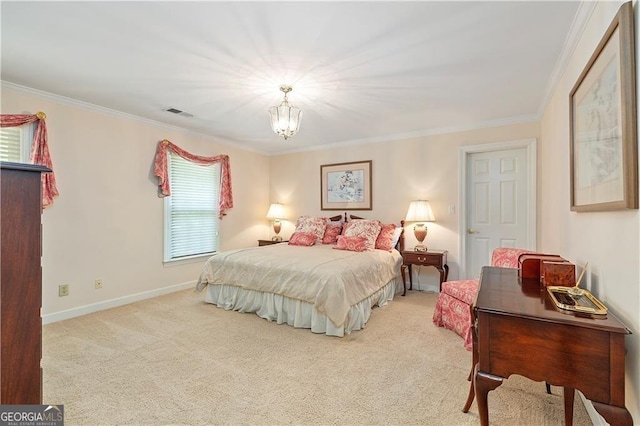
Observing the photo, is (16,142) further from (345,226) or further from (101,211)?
(345,226)

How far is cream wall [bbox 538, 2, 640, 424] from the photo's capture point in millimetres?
1186

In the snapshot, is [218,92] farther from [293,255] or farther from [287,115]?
[293,255]

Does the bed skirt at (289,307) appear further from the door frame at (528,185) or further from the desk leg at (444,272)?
the door frame at (528,185)

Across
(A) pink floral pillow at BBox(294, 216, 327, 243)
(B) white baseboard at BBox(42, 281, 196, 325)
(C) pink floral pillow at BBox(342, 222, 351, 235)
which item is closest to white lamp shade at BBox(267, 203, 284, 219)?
(A) pink floral pillow at BBox(294, 216, 327, 243)

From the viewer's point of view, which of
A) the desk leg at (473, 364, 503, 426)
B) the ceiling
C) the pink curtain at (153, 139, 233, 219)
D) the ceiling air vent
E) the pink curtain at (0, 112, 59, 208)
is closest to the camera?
the desk leg at (473, 364, 503, 426)

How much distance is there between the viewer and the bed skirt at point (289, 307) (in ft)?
9.30

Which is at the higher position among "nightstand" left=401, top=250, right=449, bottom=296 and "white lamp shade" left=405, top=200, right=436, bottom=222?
"white lamp shade" left=405, top=200, right=436, bottom=222

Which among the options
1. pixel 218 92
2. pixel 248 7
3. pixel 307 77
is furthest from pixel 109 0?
pixel 307 77

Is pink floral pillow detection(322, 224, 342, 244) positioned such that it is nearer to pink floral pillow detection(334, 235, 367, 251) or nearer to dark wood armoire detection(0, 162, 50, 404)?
pink floral pillow detection(334, 235, 367, 251)

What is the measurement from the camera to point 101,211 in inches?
137

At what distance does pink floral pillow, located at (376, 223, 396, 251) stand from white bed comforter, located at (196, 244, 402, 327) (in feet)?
0.58

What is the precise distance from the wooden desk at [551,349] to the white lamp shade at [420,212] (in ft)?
8.98

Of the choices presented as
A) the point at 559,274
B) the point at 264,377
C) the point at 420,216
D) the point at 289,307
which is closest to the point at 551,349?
the point at 559,274

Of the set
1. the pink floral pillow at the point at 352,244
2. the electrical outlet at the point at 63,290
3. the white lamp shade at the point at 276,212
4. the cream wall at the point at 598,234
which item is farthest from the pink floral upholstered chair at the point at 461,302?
the electrical outlet at the point at 63,290
